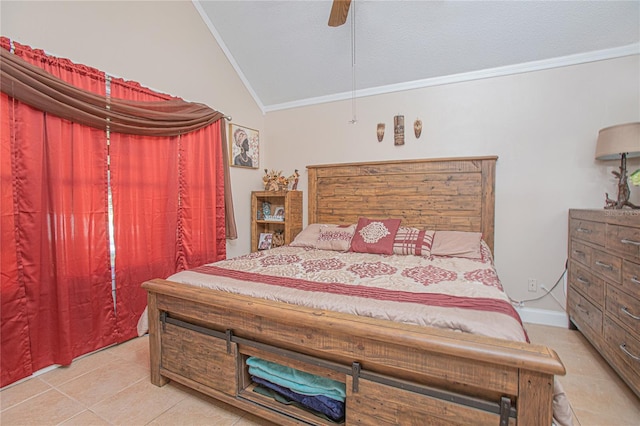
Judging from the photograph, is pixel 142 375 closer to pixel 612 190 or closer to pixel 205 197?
pixel 205 197

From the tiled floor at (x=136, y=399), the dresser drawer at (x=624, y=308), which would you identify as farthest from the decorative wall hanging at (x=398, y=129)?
the tiled floor at (x=136, y=399)

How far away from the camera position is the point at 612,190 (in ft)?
8.07

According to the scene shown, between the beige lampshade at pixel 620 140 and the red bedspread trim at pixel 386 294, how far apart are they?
167 cm

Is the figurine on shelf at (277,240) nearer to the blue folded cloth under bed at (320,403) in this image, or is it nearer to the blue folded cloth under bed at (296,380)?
the blue folded cloth under bed at (296,380)

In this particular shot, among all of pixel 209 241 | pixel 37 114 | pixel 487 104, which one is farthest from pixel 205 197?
pixel 487 104

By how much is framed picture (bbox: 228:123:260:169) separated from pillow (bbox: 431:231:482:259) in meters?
2.28

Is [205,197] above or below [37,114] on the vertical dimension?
below

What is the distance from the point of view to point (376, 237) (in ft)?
8.81

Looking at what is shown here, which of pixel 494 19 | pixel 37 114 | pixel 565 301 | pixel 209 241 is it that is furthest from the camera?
pixel 209 241

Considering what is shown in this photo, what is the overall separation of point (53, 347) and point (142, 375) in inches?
25.1

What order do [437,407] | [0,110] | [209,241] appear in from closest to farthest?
1. [437,407]
2. [0,110]
3. [209,241]

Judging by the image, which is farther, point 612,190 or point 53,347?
point 612,190

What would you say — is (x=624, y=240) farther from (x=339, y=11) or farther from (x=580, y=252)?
(x=339, y=11)

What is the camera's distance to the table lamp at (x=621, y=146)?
2.05 m
